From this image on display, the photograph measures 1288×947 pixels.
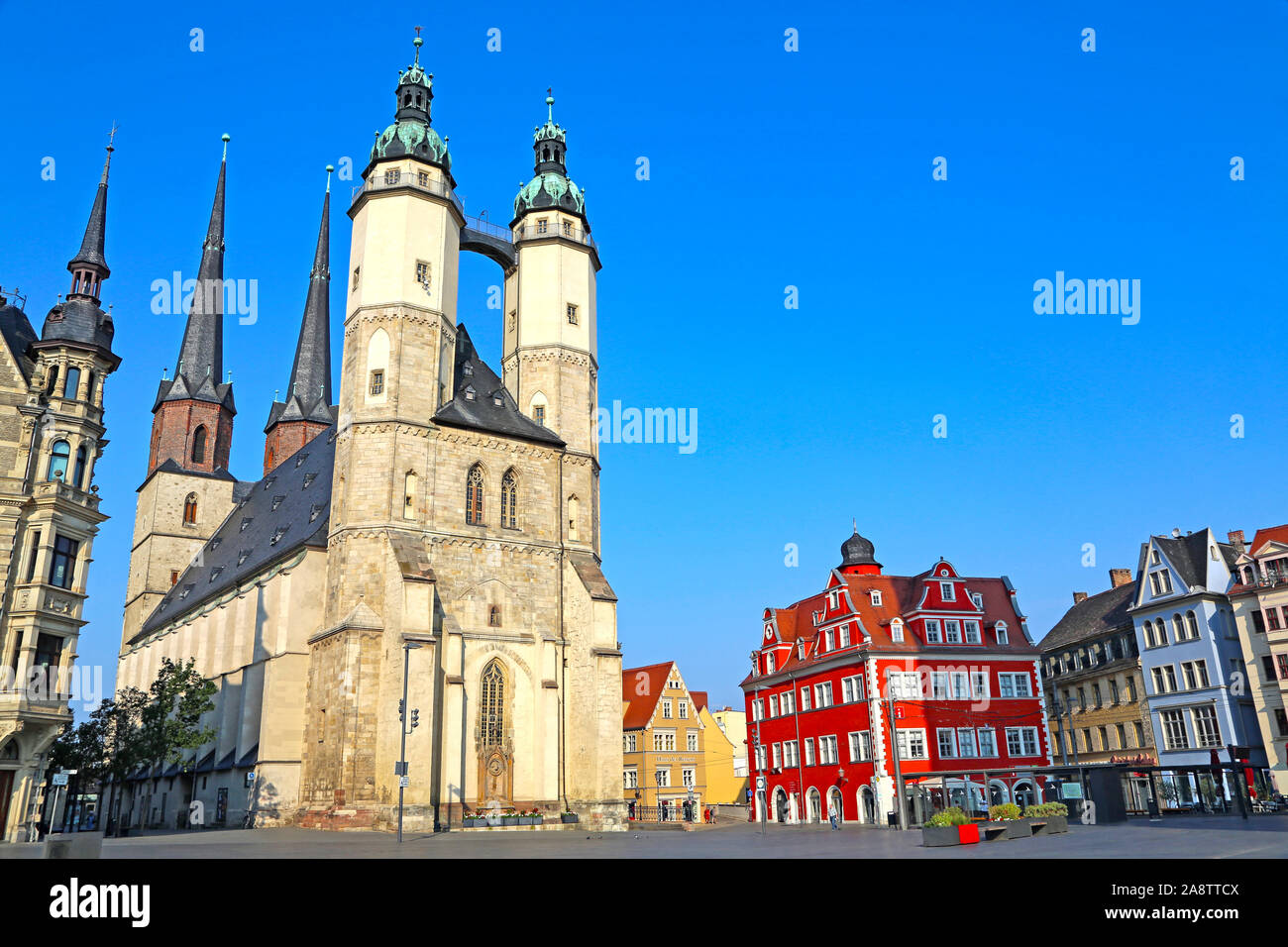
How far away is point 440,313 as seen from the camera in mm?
42156

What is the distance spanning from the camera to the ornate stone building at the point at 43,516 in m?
28.9

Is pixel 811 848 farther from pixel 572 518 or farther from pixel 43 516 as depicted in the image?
pixel 43 516

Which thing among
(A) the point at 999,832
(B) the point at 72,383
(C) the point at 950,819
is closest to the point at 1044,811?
(A) the point at 999,832

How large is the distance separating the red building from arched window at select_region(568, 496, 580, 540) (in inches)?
653

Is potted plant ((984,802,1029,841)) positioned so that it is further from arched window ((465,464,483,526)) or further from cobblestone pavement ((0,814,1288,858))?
arched window ((465,464,483,526))

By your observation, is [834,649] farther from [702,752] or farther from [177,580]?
[177,580]

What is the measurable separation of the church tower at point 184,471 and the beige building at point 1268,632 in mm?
63522

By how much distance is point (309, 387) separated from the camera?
73562mm

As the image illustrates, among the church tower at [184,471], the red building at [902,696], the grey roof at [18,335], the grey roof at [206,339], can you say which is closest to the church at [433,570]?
the grey roof at [18,335]

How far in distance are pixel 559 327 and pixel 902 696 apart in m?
24.4

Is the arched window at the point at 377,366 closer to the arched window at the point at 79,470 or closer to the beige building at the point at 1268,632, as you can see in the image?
the arched window at the point at 79,470

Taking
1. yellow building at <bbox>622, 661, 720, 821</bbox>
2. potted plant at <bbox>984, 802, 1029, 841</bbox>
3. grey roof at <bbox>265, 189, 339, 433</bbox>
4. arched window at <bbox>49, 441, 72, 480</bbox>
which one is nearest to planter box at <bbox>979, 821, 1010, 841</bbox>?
potted plant at <bbox>984, 802, 1029, 841</bbox>
